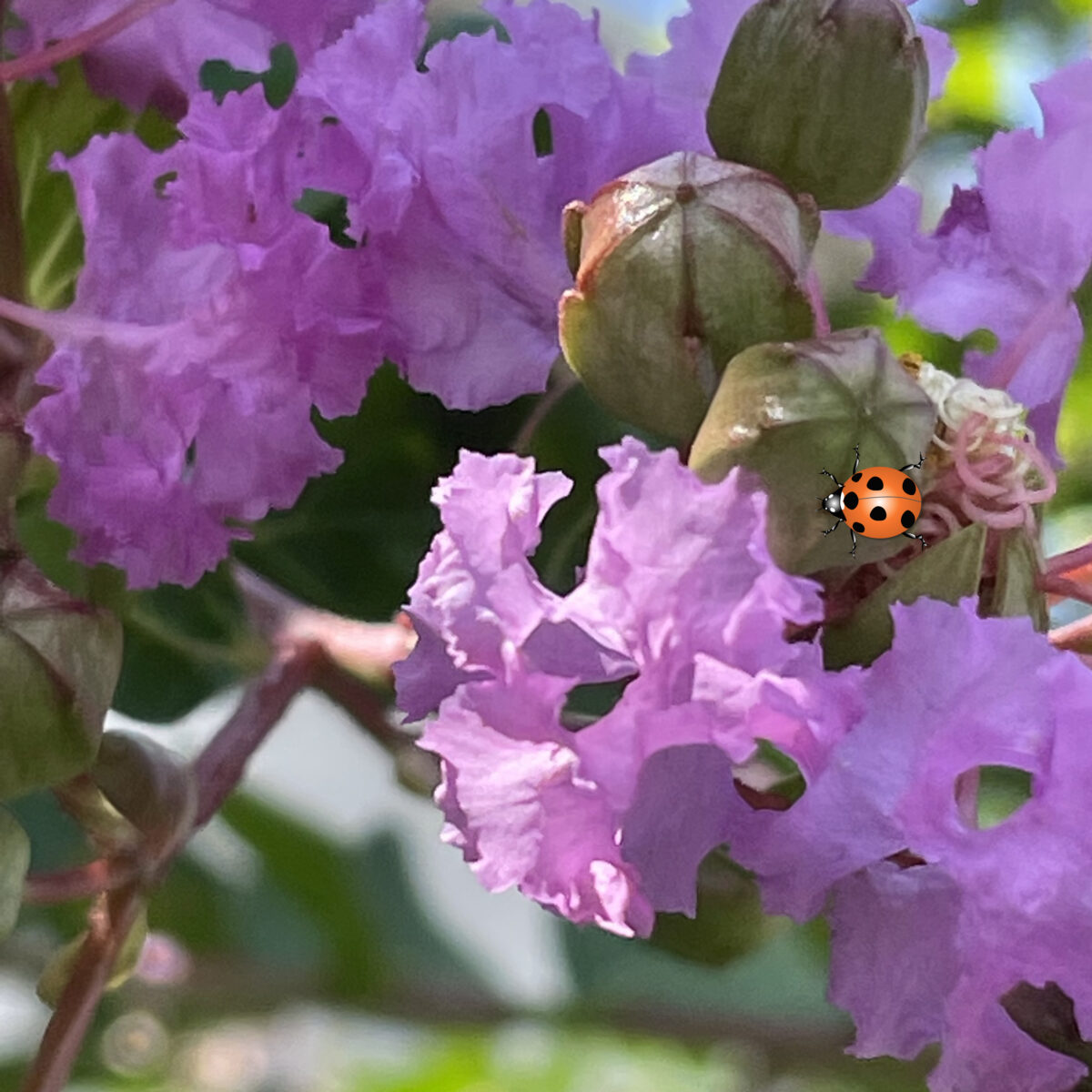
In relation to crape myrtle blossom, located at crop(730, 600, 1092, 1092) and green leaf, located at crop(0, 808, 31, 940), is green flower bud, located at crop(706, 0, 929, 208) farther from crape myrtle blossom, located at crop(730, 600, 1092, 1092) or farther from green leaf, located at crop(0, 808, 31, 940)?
green leaf, located at crop(0, 808, 31, 940)

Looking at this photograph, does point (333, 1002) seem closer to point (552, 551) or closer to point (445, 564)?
point (552, 551)

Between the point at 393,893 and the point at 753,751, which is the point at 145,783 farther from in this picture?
the point at 393,893

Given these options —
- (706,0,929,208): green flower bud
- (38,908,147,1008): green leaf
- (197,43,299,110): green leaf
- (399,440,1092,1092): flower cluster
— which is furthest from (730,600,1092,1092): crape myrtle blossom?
(197,43,299,110): green leaf

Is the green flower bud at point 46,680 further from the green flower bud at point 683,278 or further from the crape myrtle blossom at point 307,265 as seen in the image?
the green flower bud at point 683,278

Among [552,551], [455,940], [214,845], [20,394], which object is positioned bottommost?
[455,940]

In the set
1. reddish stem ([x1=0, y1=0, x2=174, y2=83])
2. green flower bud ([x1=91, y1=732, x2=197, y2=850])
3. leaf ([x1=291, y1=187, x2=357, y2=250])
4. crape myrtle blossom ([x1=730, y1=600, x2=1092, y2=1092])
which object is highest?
reddish stem ([x1=0, y1=0, x2=174, y2=83])

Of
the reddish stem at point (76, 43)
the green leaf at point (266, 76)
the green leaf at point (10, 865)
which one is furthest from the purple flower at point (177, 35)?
the green leaf at point (10, 865)

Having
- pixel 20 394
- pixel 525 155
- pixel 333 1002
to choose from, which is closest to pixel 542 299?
pixel 525 155

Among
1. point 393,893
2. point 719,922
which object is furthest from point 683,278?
point 393,893
